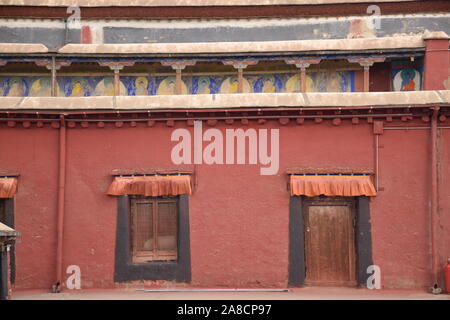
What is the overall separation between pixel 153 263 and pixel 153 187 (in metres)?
1.60

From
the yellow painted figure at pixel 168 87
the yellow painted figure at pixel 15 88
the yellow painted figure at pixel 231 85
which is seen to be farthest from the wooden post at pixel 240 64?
the yellow painted figure at pixel 15 88

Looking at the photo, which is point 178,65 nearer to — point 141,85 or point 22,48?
point 141,85

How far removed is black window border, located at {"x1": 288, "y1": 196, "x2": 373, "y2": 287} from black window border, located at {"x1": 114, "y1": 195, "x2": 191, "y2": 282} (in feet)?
7.10

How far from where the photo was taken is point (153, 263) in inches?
430

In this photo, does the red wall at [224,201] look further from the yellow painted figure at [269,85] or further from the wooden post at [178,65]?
the yellow painted figure at [269,85]

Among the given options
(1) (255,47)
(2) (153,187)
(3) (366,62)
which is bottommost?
(2) (153,187)

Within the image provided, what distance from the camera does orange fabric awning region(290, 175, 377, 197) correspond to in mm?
10594

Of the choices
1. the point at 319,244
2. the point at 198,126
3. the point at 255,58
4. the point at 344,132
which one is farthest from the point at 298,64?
the point at 319,244

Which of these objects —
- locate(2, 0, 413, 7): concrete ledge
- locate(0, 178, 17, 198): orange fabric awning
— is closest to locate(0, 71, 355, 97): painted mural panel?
locate(2, 0, 413, 7): concrete ledge

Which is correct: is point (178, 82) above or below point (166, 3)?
below

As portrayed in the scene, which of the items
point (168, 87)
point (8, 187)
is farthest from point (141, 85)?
point (8, 187)

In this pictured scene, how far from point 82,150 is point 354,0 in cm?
A: 747

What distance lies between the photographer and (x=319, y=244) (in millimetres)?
10930

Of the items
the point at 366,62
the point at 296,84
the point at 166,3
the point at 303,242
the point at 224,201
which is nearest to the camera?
the point at 303,242
